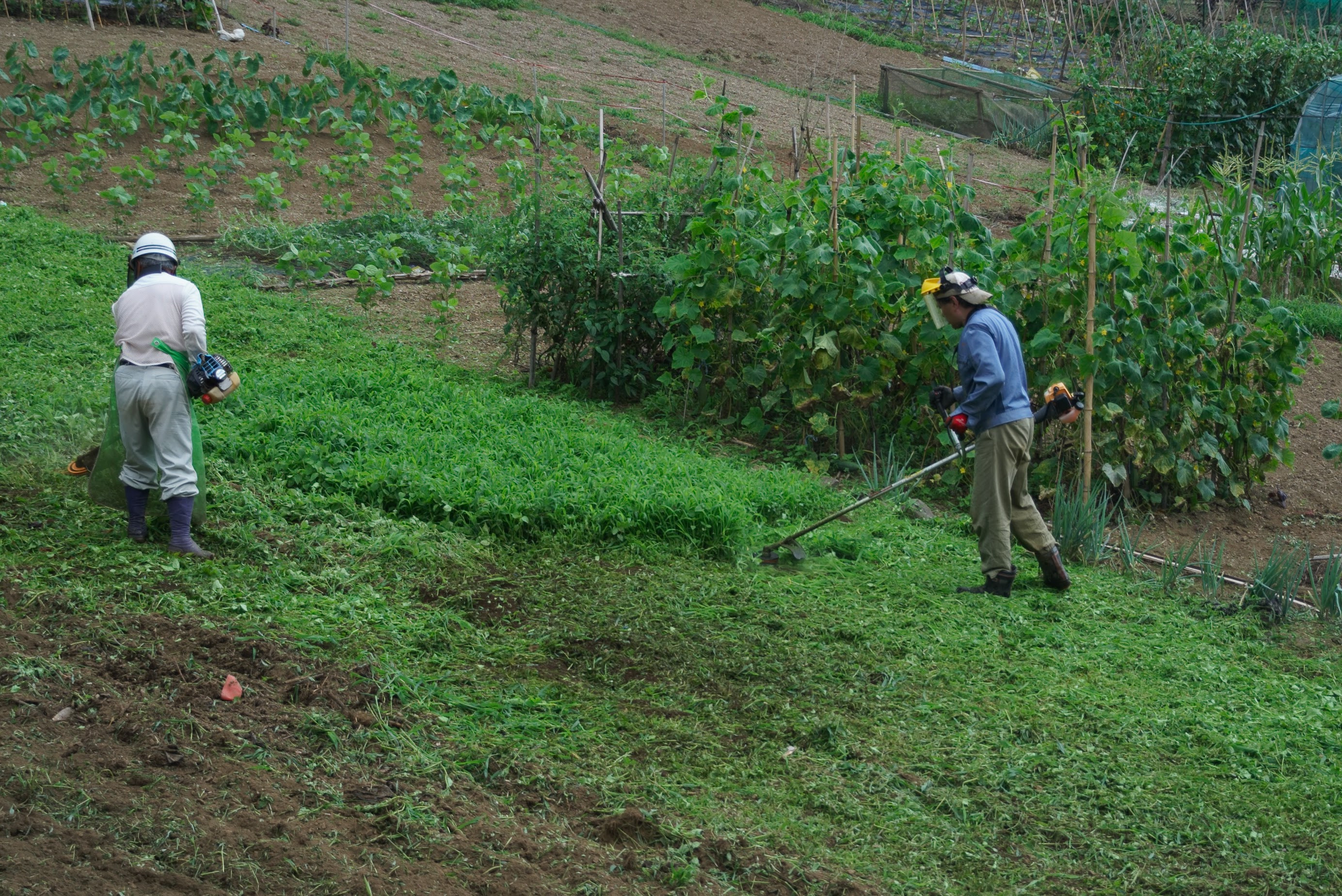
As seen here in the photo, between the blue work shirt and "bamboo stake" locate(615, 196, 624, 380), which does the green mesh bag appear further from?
the blue work shirt

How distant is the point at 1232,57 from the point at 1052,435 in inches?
628

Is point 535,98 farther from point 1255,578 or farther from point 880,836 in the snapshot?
point 880,836

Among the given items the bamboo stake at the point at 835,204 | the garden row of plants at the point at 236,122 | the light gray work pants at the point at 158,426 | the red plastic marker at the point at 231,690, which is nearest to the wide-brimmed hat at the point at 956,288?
the bamboo stake at the point at 835,204

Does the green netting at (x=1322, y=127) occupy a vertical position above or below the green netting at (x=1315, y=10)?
below

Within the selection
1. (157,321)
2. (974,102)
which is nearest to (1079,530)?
(157,321)

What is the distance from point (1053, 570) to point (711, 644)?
7.02 feet

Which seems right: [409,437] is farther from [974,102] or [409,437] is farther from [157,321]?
[974,102]

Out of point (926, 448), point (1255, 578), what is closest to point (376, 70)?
point (926, 448)

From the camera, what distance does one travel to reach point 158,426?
5289 mm

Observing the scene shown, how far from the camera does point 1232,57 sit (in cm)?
2019

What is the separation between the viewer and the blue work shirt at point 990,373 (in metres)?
5.98

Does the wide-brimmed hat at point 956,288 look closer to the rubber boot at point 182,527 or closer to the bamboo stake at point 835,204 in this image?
the bamboo stake at point 835,204

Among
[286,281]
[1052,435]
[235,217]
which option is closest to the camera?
[1052,435]

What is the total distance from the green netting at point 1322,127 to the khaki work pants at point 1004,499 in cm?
1275
